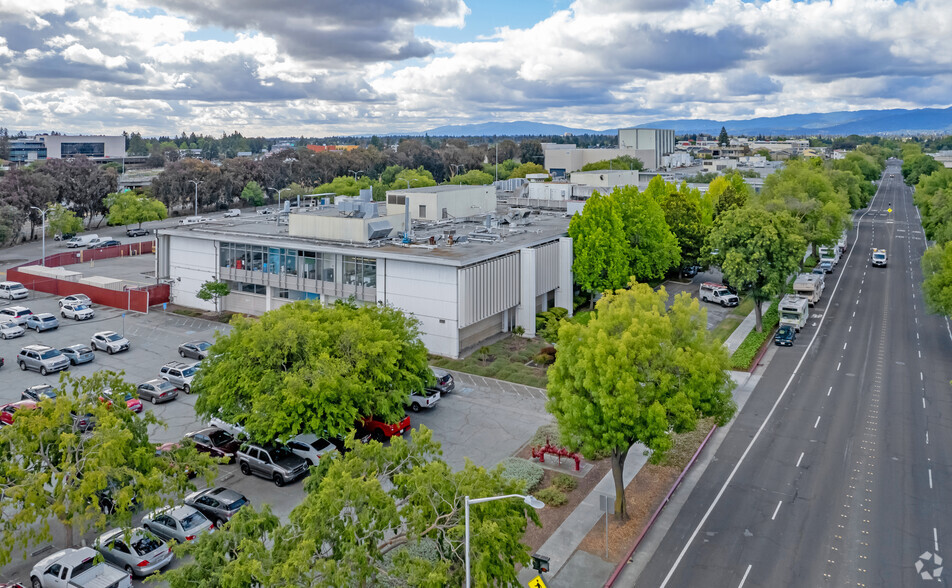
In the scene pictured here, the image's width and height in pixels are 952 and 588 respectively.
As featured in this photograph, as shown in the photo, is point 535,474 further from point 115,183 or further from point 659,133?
point 659,133

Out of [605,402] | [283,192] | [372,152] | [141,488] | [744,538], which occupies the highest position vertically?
[372,152]

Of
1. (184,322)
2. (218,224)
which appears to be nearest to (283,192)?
(218,224)

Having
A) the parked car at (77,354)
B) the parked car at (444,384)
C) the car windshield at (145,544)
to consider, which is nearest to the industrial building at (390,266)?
the parked car at (444,384)

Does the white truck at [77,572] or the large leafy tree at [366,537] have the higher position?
the large leafy tree at [366,537]

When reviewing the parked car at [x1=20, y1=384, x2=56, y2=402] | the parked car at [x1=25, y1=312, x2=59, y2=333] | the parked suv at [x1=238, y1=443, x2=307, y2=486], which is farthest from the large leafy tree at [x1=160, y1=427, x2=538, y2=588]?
the parked car at [x1=25, y1=312, x2=59, y2=333]

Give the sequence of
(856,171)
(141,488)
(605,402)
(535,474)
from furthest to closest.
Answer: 1. (856,171)
2. (535,474)
3. (605,402)
4. (141,488)

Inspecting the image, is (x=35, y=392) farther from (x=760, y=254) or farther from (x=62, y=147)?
(x=62, y=147)

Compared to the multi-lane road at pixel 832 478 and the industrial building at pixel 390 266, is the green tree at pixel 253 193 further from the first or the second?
the multi-lane road at pixel 832 478
